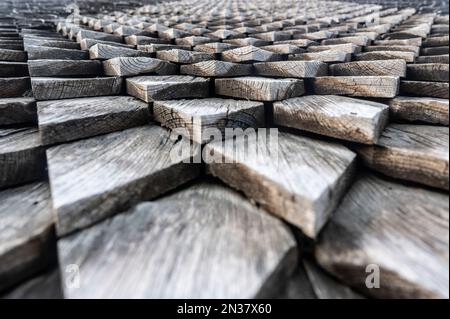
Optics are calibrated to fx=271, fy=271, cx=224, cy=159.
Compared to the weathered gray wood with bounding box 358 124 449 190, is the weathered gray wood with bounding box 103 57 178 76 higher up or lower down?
higher up

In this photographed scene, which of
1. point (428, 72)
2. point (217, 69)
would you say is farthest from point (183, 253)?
point (428, 72)

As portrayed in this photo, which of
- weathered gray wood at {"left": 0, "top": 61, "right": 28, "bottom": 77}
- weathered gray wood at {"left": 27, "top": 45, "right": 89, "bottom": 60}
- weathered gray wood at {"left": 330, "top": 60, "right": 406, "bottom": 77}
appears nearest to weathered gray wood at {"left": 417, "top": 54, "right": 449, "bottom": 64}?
weathered gray wood at {"left": 330, "top": 60, "right": 406, "bottom": 77}

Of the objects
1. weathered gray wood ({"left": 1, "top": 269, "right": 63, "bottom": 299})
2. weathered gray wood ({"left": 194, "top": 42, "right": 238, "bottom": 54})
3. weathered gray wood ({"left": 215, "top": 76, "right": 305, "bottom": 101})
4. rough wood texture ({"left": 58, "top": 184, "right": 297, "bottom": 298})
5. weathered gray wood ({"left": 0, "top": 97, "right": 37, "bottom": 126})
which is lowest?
weathered gray wood ({"left": 1, "top": 269, "right": 63, "bottom": 299})

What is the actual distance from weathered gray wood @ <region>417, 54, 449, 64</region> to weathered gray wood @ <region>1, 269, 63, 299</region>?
1.45 meters

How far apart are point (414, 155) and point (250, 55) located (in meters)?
0.83

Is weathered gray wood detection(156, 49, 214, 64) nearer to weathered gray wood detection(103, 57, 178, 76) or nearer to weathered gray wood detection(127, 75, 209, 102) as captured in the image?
weathered gray wood detection(103, 57, 178, 76)

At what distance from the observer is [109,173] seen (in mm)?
693

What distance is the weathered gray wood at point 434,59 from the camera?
1070 mm

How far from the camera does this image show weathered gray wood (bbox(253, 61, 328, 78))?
111 centimetres

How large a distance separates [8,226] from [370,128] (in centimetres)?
94

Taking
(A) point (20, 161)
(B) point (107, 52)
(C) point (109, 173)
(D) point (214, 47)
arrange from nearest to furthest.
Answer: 1. (C) point (109, 173)
2. (A) point (20, 161)
3. (B) point (107, 52)
4. (D) point (214, 47)

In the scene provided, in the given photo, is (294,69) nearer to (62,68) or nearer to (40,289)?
(62,68)

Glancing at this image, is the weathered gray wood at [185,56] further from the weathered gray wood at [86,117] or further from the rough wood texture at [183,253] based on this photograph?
the rough wood texture at [183,253]

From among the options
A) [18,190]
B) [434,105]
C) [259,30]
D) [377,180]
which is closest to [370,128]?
[377,180]
